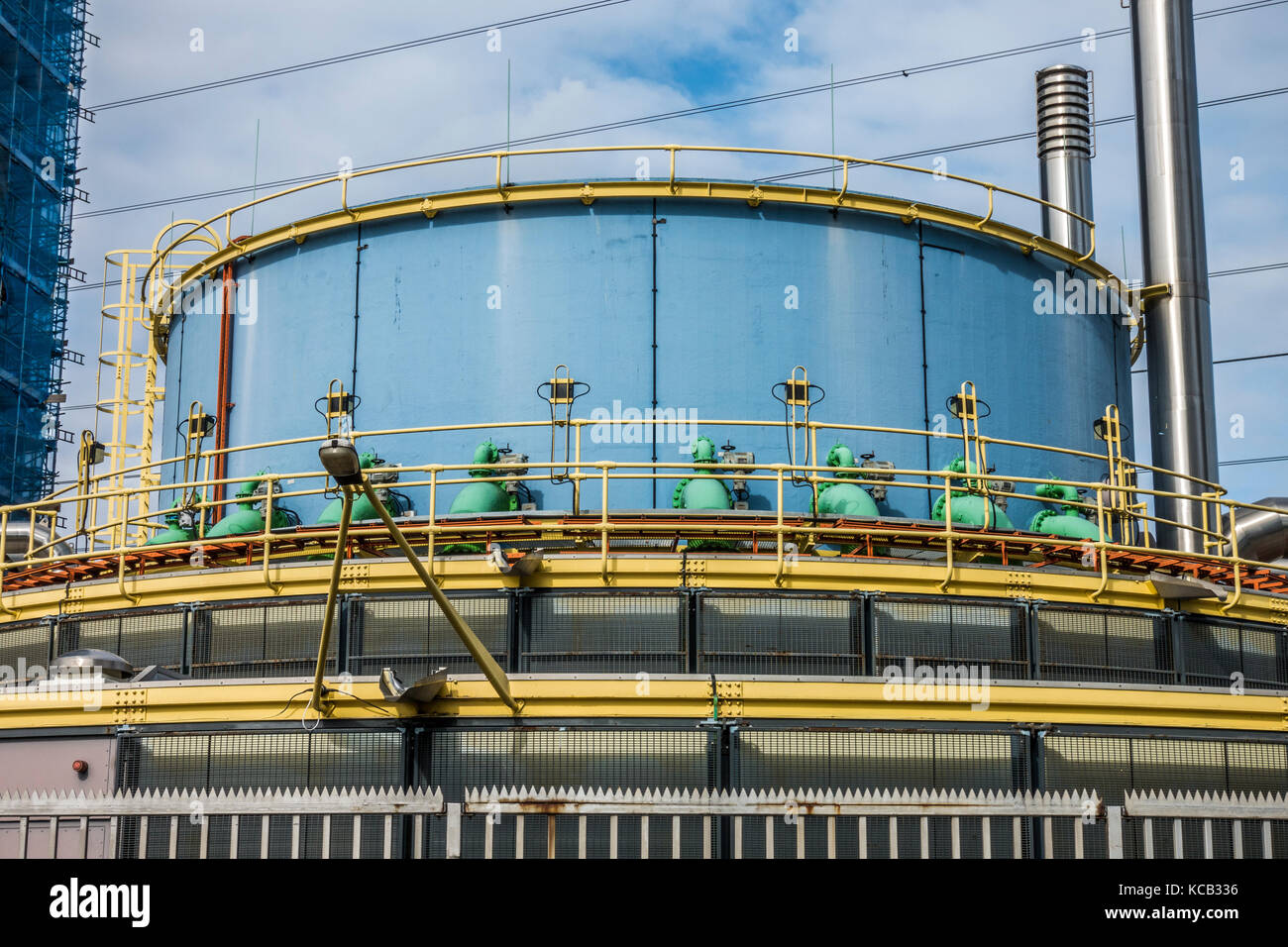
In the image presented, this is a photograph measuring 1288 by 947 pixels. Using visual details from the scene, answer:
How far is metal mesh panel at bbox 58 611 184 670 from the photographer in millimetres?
17234

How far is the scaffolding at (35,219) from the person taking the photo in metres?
49.4

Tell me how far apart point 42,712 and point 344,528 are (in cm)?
563

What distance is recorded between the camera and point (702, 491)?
19312mm

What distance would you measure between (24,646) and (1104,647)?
1341 centimetres

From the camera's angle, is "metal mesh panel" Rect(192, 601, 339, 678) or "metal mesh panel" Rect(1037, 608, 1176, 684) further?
"metal mesh panel" Rect(1037, 608, 1176, 684)

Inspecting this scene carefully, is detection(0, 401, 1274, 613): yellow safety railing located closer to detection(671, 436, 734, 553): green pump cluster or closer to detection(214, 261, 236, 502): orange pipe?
detection(671, 436, 734, 553): green pump cluster

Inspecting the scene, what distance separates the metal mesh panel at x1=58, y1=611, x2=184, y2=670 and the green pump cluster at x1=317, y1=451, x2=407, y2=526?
8.52 feet

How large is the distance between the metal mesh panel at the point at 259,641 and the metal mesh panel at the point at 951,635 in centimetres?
625

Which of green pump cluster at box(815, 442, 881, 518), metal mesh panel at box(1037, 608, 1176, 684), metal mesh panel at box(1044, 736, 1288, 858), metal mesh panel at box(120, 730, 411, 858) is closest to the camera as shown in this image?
metal mesh panel at box(120, 730, 411, 858)

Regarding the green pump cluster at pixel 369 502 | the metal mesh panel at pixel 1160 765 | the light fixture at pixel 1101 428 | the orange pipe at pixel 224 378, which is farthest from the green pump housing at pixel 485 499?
the light fixture at pixel 1101 428

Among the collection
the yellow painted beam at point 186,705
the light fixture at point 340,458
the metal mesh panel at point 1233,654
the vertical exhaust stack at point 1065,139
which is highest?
the vertical exhaust stack at point 1065,139

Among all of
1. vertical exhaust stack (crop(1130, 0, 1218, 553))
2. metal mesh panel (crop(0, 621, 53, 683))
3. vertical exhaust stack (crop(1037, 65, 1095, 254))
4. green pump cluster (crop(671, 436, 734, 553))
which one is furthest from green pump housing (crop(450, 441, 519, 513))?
vertical exhaust stack (crop(1037, 65, 1095, 254))

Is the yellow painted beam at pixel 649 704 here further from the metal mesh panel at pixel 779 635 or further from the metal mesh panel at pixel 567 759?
the metal mesh panel at pixel 779 635
